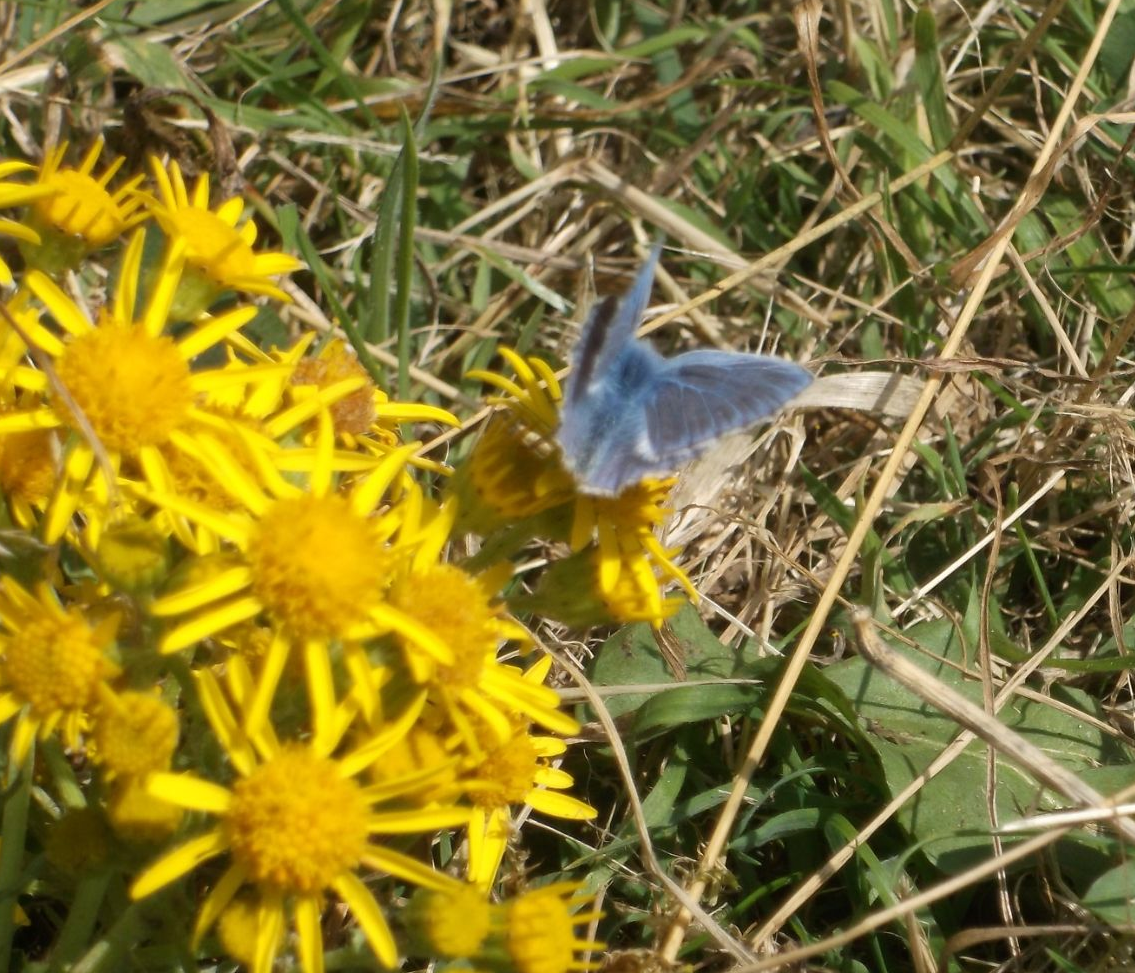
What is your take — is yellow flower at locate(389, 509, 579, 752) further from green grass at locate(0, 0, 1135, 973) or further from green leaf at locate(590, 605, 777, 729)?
green leaf at locate(590, 605, 777, 729)

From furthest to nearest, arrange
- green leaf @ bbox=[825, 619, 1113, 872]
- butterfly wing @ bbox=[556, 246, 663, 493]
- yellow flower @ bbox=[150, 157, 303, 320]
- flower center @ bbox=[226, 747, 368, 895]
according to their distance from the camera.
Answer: green leaf @ bbox=[825, 619, 1113, 872]
yellow flower @ bbox=[150, 157, 303, 320]
butterfly wing @ bbox=[556, 246, 663, 493]
flower center @ bbox=[226, 747, 368, 895]

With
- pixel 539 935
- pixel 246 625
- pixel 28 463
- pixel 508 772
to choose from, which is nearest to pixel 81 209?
pixel 28 463

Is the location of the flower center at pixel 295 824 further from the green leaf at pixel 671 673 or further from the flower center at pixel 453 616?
the green leaf at pixel 671 673

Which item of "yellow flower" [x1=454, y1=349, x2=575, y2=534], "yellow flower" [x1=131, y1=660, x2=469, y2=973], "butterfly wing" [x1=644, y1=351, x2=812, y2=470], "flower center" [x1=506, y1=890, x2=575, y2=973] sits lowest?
"flower center" [x1=506, y1=890, x2=575, y2=973]

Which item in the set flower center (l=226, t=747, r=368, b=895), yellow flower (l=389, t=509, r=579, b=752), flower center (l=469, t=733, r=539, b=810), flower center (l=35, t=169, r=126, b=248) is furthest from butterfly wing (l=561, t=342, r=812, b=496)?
flower center (l=35, t=169, r=126, b=248)

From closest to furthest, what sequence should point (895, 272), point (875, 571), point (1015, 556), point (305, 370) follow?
1. point (305, 370)
2. point (875, 571)
3. point (1015, 556)
4. point (895, 272)

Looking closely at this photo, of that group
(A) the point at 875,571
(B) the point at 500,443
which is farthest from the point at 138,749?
(A) the point at 875,571

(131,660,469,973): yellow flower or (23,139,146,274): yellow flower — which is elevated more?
(23,139,146,274): yellow flower

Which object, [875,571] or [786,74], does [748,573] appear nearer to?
[875,571]
